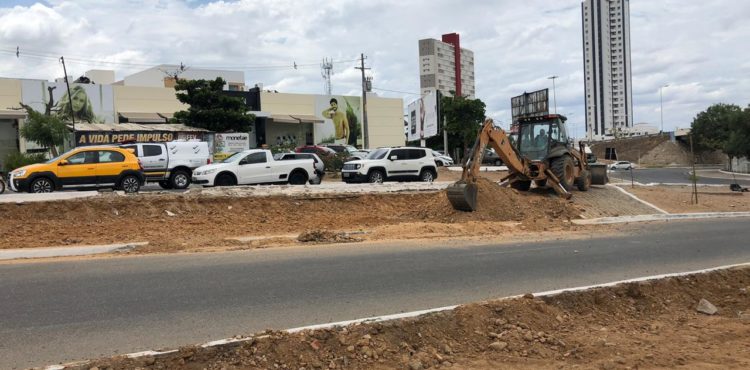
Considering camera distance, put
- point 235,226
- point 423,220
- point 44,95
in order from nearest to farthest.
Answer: point 235,226, point 423,220, point 44,95

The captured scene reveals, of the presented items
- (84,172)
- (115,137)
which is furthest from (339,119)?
(84,172)

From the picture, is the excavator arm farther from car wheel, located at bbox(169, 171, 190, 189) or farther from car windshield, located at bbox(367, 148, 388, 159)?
car wheel, located at bbox(169, 171, 190, 189)

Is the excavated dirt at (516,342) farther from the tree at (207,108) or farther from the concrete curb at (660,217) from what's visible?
the tree at (207,108)

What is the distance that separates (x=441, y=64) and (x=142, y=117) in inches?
2689

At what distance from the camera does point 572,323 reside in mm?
6371

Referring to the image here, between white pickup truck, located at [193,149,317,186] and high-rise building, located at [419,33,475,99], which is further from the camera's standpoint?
high-rise building, located at [419,33,475,99]

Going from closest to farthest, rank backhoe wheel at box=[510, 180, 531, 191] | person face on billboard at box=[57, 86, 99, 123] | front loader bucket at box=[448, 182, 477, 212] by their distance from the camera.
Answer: front loader bucket at box=[448, 182, 477, 212], backhoe wheel at box=[510, 180, 531, 191], person face on billboard at box=[57, 86, 99, 123]

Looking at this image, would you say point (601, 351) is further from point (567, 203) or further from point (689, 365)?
point (567, 203)

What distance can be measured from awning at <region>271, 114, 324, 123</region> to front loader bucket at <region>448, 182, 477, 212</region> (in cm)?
4249

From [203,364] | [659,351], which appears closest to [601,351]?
[659,351]

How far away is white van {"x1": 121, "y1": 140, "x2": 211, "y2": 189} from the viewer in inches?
850

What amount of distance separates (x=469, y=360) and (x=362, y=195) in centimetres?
1488

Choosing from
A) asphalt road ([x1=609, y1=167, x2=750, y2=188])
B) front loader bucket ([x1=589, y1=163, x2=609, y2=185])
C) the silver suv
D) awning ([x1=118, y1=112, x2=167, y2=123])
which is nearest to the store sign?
the silver suv

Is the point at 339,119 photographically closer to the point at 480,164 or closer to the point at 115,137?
the point at 115,137
